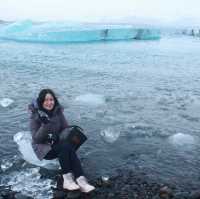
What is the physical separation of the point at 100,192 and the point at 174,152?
7.44ft

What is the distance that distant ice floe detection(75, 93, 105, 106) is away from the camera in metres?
10.2

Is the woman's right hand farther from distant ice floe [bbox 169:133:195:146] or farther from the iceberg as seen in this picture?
the iceberg

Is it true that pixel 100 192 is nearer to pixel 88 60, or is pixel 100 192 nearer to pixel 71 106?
pixel 71 106

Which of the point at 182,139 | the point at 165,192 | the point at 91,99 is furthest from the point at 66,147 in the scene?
the point at 91,99

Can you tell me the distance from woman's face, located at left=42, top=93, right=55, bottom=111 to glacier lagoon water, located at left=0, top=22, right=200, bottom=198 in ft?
3.99

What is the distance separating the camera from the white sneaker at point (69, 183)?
17.4ft

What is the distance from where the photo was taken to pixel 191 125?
8633 millimetres

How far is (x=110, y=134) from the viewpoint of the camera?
772cm

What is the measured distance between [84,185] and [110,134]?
2.54m

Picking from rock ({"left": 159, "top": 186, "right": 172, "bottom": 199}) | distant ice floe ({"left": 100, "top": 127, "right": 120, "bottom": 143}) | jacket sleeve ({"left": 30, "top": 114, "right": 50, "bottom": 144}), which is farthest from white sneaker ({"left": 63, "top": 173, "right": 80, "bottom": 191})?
distant ice floe ({"left": 100, "top": 127, "right": 120, "bottom": 143})

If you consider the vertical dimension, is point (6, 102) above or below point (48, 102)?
below

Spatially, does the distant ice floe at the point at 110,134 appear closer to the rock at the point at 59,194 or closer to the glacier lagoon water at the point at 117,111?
the glacier lagoon water at the point at 117,111

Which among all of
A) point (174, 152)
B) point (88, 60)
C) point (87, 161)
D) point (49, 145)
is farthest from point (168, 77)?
point (49, 145)

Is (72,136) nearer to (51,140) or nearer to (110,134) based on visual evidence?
(51,140)
